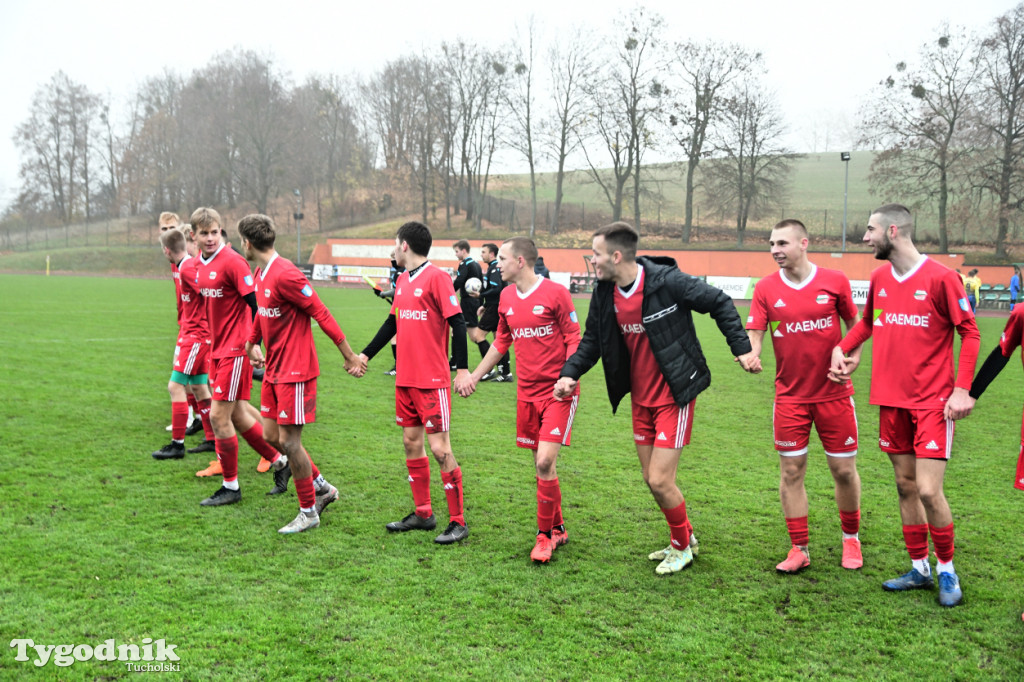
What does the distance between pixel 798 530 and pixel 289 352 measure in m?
3.80

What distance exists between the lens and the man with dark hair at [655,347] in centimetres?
461

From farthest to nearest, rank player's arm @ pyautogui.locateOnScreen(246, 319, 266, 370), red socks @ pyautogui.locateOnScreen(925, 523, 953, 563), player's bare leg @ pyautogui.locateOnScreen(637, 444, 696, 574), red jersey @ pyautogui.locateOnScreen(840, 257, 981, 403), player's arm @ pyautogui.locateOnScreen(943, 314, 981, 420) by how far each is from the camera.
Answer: player's arm @ pyautogui.locateOnScreen(246, 319, 266, 370) → player's bare leg @ pyautogui.locateOnScreen(637, 444, 696, 574) → red socks @ pyautogui.locateOnScreen(925, 523, 953, 563) → red jersey @ pyautogui.locateOnScreen(840, 257, 981, 403) → player's arm @ pyautogui.locateOnScreen(943, 314, 981, 420)

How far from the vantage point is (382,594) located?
4.38 meters

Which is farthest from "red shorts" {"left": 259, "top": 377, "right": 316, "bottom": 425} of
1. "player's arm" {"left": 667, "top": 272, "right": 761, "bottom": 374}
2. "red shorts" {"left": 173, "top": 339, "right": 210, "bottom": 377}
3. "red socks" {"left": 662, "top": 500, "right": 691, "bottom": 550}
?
"player's arm" {"left": 667, "top": 272, "right": 761, "bottom": 374}

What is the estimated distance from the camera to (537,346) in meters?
5.19

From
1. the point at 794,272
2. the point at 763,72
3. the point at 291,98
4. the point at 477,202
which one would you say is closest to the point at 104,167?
the point at 291,98

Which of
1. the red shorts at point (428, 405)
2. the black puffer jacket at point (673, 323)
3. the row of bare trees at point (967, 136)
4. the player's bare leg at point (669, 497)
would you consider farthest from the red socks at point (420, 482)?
the row of bare trees at point (967, 136)

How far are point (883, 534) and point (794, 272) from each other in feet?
7.22

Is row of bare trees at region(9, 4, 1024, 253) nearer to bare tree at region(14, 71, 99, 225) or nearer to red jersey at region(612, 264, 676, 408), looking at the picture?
bare tree at region(14, 71, 99, 225)

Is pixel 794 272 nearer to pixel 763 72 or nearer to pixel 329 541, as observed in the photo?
pixel 329 541

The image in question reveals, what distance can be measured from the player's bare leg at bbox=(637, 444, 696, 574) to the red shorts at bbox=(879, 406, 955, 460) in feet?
4.11

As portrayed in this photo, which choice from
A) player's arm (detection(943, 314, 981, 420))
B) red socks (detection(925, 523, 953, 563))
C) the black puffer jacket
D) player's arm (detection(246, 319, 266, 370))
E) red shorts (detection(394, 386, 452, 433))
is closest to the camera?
player's arm (detection(943, 314, 981, 420))

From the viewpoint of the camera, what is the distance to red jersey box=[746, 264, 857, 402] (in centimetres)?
473

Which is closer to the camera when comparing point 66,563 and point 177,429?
point 66,563
